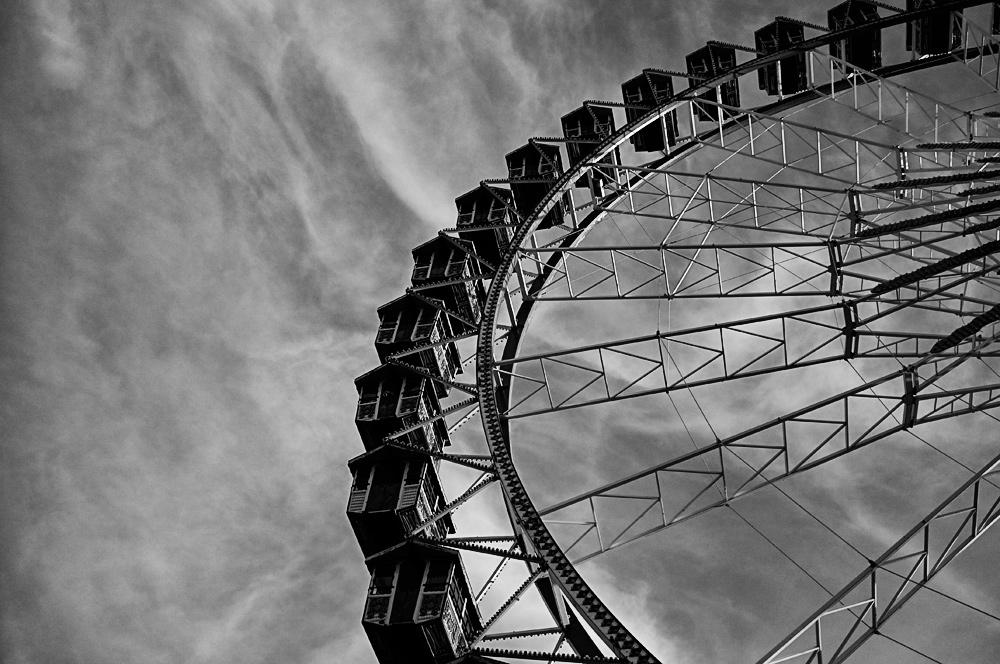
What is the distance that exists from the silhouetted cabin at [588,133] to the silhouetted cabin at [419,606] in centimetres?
1435

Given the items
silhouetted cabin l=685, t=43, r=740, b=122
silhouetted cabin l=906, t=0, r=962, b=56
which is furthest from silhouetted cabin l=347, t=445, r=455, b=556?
silhouetted cabin l=906, t=0, r=962, b=56

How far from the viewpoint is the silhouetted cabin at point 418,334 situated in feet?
86.0

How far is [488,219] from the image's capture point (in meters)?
31.3

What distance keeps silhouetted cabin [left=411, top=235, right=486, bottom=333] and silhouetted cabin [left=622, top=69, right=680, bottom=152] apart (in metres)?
7.54

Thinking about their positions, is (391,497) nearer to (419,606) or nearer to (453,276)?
(419,606)

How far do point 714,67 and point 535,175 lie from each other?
8.20m

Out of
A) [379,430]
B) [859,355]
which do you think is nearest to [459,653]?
[379,430]

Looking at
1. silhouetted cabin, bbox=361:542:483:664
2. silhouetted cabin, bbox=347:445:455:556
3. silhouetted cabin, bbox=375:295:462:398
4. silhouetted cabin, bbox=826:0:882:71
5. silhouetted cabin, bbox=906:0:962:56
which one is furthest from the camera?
silhouetted cabin, bbox=826:0:882:71

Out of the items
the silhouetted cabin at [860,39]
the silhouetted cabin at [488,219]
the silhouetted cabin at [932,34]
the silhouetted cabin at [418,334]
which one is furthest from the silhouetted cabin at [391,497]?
the silhouetted cabin at [932,34]

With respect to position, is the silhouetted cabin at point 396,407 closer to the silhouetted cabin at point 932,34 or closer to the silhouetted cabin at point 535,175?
the silhouetted cabin at point 535,175

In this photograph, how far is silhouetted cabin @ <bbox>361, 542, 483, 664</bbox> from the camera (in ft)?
63.5

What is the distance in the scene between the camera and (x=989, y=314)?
1684 cm

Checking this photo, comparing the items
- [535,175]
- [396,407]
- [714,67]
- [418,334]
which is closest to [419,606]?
[396,407]

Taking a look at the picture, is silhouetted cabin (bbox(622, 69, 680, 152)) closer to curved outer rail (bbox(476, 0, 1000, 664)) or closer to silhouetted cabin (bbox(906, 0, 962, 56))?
curved outer rail (bbox(476, 0, 1000, 664))
